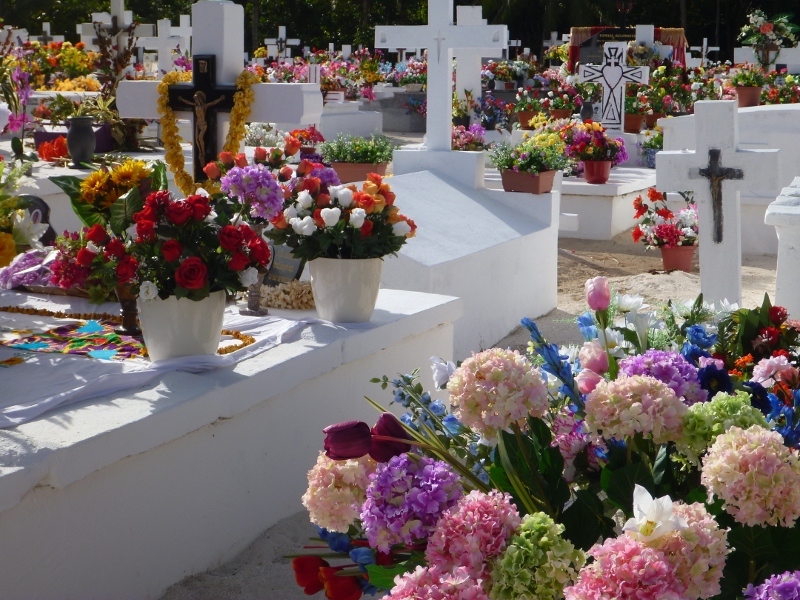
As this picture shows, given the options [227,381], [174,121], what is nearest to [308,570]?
[227,381]

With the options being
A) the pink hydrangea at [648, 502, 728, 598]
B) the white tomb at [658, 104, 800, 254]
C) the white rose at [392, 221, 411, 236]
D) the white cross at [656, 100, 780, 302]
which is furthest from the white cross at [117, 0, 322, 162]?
the white tomb at [658, 104, 800, 254]

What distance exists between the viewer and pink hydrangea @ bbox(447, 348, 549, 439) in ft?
5.39

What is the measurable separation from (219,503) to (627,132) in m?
12.0

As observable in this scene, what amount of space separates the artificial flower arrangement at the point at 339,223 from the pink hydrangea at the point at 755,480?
2408 millimetres

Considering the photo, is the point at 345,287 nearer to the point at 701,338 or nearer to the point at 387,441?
the point at 701,338

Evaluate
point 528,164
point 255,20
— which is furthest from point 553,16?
point 528,164

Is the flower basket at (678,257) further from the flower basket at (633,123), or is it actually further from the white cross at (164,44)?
the white cross at (164,44)

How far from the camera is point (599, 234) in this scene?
1020 cm

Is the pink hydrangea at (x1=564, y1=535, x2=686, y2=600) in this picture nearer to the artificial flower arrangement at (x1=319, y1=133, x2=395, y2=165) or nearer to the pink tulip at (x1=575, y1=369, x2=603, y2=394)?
the pink tulip at (x1=575, y1=369, x2=603, y2=394)

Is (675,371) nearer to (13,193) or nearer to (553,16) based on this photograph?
(13,193)

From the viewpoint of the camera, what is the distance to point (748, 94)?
49.1 feet

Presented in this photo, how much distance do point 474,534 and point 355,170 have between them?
704cm

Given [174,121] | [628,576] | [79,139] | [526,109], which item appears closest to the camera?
[628,576]

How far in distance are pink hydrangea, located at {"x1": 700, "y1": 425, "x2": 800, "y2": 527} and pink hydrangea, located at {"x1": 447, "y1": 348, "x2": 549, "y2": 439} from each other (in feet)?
1.14
